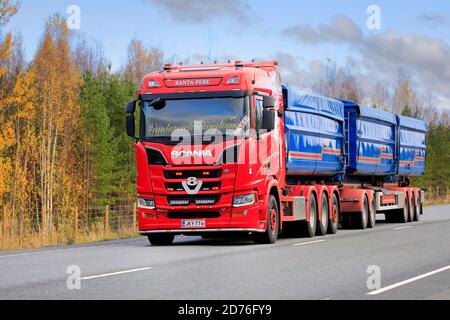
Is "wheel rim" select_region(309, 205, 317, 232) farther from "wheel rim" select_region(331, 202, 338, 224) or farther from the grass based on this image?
the grass

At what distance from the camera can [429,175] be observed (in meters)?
73.5

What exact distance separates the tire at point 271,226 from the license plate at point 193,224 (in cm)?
142

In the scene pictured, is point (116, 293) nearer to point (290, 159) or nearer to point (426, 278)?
point (426, 278)

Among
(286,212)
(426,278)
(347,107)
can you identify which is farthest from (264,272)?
(347,107)

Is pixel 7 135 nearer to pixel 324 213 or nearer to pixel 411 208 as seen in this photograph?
pixel 411 208

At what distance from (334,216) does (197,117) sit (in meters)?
7.51

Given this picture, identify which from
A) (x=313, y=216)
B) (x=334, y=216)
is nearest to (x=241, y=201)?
(x=313, y=216)

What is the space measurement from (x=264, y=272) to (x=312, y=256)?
3182mm

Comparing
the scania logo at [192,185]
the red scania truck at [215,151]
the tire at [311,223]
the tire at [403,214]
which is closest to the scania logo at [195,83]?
the red scania truck at [215,151]

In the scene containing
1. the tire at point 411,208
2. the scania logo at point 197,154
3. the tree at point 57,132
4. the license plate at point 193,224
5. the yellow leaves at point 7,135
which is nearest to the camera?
the scania logo at point 197,154

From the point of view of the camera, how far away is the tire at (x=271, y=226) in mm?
19859

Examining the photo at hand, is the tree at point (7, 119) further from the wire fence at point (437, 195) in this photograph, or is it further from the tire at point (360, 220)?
the wire fence at point (437, 195)

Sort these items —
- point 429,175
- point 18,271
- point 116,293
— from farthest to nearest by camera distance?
point 429,175, point 18,271, point 116,293
